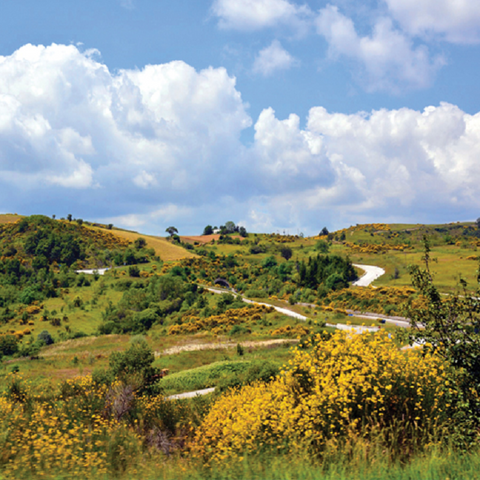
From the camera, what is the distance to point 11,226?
491ft

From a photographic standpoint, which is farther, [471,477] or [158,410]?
Answer: [158,410]

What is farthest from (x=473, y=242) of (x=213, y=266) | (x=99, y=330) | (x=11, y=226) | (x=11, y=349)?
(x=11, y=226)

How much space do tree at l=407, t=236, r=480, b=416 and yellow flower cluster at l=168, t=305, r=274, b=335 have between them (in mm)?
57718

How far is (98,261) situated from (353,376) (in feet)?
455

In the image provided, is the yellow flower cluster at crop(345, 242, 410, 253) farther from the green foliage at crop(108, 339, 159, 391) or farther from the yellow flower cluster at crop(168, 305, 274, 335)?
the green foliage at crop(108, 339, 159, 391)

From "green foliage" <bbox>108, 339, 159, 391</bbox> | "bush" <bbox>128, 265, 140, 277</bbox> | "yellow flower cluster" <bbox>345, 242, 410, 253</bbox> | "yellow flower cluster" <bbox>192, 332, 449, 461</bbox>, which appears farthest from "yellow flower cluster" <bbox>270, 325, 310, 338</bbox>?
"yellow flower cluster" <bbox>345, 242, 410, 253</bbox>

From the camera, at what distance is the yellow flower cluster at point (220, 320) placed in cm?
6819

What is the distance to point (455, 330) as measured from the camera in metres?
8.06

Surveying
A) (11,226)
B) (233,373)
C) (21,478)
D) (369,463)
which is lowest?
(233,373)

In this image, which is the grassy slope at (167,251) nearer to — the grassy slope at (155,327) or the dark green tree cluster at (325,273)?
the grassy slope at (155,327)

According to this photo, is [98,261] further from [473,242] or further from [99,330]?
[473,242]

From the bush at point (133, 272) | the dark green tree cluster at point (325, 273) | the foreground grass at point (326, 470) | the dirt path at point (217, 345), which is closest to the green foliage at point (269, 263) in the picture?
the dark green tree cluster at point (325, 273)

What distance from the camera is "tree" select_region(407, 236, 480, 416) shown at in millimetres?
7543

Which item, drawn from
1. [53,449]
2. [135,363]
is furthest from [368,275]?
[53,449]
